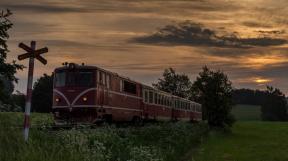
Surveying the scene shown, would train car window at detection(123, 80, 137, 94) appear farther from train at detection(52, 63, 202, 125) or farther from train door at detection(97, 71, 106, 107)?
train door at detection(97, 71, 106, 107)

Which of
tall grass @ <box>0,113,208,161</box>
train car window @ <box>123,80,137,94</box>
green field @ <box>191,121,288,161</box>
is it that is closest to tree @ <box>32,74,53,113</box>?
green field @ <box>191,121,288,161</box>

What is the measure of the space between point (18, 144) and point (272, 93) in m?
175

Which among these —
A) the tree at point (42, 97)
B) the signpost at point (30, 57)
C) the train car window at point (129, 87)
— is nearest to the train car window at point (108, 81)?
the train car window at point (129, 87)

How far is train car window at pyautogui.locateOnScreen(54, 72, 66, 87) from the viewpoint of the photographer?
3050 cm

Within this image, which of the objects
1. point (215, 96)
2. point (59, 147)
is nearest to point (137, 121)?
point (59, 147)

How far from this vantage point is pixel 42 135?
1625 cm

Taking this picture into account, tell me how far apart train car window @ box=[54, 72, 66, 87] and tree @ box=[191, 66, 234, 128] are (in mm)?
46892

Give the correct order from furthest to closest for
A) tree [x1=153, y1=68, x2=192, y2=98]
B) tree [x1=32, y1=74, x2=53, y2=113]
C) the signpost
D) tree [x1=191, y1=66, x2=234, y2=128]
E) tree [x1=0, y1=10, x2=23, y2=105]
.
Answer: tree [x1=153, y1=68, x2=192, y2=98]
tree [x1=32, y1=74, x2=53, y2=113]
tree [x1=191, y1=66, x2=234, y2=128]
tree [x1=0, y1=10, x2=23, y2=105]
the signpost

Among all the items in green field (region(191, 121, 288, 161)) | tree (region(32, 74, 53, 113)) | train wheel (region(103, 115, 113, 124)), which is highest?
tree (region(32, 74, 53, 113))

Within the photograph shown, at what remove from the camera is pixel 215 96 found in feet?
255

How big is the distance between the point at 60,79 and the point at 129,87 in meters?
7.69

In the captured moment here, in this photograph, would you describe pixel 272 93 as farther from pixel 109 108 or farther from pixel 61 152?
pixel 61 152

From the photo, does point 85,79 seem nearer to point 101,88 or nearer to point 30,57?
point 101,88

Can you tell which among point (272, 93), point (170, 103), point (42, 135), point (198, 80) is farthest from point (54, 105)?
point (272, 93)
